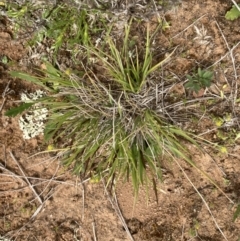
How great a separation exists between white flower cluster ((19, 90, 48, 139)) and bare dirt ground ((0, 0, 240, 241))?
0.04m

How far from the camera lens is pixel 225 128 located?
7.88 feet

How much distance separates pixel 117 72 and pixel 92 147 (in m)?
0.38

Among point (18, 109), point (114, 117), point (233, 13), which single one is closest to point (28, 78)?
point (18, 109)

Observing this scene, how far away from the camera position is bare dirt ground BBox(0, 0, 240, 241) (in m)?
2.39

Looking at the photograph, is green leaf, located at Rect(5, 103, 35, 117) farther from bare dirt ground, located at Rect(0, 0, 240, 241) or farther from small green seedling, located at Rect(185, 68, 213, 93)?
small green seedling, located at Rect(185, 68, 213, 93)

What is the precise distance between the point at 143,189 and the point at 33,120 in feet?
2.14

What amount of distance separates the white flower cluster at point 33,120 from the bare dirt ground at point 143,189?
0.04 meters

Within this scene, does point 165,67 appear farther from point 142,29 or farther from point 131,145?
point 131,145

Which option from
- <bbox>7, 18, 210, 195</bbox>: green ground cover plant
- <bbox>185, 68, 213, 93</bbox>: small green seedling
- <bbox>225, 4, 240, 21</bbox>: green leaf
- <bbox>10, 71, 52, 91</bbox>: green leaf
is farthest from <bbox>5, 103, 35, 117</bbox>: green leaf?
<bbox>225, 4, 240, 21</bbox>: green leaf

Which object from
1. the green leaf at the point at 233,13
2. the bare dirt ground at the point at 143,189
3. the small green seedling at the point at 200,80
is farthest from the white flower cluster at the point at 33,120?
the green leaf at the point at 233,13

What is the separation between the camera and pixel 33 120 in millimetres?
2459

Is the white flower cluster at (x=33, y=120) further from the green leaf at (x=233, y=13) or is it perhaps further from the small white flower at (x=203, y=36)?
the green leaf at (x=233, y=13)

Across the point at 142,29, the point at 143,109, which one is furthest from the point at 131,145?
the point at 142,29

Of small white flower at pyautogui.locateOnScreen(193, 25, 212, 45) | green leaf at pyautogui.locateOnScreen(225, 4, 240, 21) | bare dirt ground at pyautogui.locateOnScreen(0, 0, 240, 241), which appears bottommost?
bare dirt ground at pyautogui.locateOnScreen(0, 0, 240, 241)
